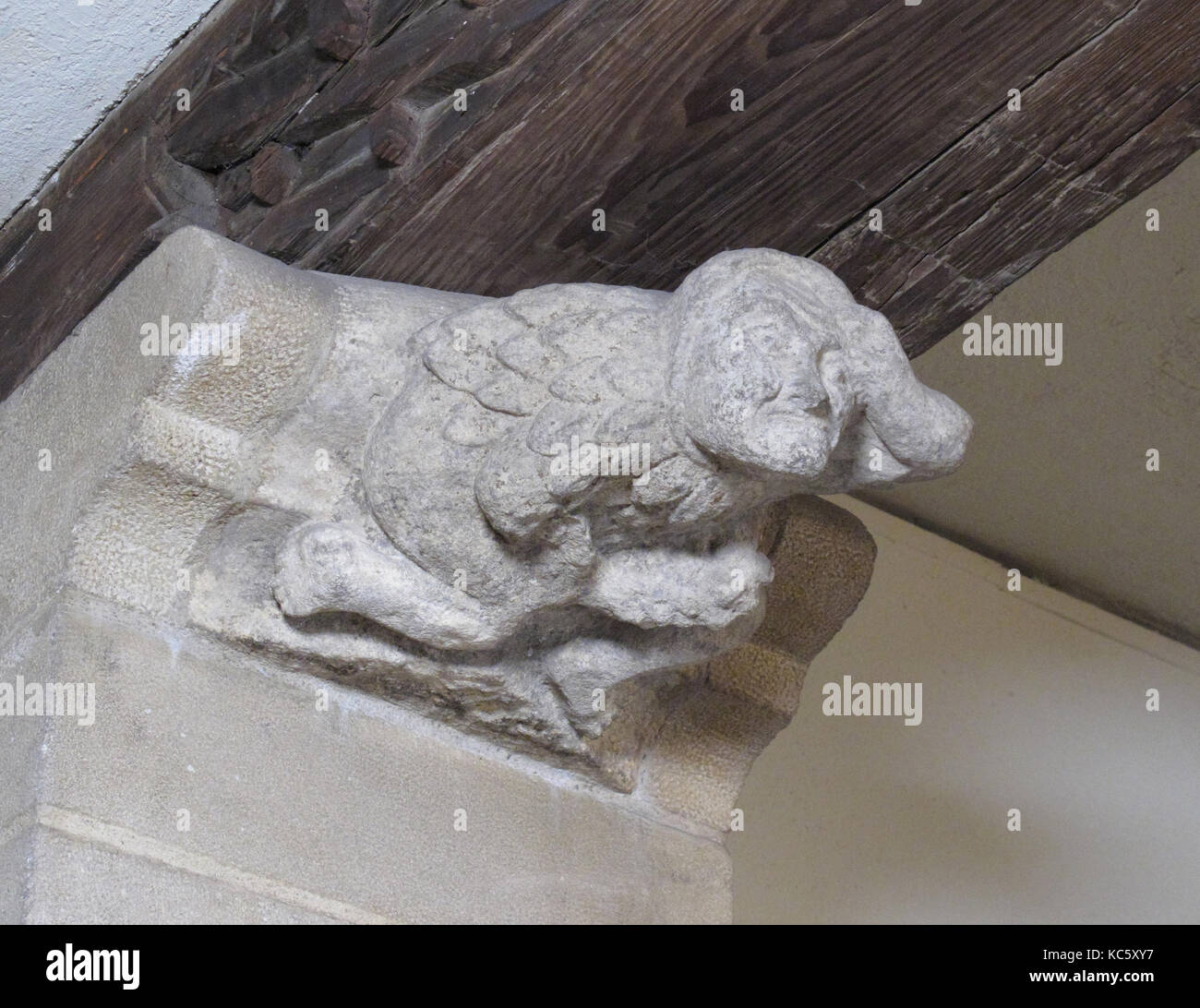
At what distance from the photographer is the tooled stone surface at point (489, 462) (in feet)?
4.22

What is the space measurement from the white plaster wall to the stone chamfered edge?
0.19 metres

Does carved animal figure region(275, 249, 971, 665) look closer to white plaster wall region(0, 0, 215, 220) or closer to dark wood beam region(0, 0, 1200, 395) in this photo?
dark wood beam region(0, 0, 1200, 395)

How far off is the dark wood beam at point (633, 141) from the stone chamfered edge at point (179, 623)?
0.28 ft

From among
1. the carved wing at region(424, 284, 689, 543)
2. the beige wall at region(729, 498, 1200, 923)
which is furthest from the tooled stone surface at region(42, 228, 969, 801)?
the beige wall at region(729, 498, 1200, 923)

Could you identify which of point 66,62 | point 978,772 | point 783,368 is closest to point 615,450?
point 783,368

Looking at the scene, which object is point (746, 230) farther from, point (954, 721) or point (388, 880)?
point (954, 721)

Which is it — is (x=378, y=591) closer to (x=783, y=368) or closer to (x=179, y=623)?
(x=179, y=623)

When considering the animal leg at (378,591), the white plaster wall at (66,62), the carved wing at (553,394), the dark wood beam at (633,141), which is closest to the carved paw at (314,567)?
the animal leg at (378,591)

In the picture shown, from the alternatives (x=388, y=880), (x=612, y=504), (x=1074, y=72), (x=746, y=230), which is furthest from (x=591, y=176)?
(x=388, y=880)

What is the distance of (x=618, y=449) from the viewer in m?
1.28

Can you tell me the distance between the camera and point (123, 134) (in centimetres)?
152

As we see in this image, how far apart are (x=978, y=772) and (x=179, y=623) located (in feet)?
6.33

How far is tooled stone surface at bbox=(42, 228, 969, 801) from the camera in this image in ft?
4.22

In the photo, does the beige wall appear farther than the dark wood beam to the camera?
Yes
